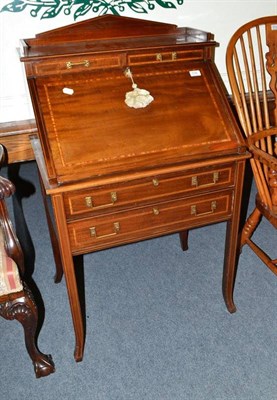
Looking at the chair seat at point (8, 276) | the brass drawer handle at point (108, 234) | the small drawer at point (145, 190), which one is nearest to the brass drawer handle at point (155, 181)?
the small drawer at point (145, 190)

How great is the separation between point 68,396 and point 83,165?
3.49ft

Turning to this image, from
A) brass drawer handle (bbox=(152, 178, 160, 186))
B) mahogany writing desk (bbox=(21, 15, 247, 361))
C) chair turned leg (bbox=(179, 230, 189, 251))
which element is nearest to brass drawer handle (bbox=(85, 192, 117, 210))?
mahogany writing desk (bbox=(21, 15, 247, 361))

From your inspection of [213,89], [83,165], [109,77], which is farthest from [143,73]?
[83,165]

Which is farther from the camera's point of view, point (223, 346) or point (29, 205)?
point (29, 205)

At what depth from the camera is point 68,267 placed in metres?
1.57

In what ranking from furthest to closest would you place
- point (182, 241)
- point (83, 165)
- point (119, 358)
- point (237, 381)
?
1. point (182, 241)
2. point (119, 358)
3. point (237, 381)
4. point (83, 165)

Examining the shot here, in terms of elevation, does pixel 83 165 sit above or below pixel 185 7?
below

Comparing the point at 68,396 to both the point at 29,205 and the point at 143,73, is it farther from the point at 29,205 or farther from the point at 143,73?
the point at 29,205

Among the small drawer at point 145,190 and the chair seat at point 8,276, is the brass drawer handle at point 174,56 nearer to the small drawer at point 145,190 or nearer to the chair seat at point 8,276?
the small drawer at point 145,190

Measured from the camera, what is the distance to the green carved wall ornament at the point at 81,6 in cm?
188

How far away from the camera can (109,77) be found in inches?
63.7

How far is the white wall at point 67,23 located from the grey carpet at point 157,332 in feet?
3.52

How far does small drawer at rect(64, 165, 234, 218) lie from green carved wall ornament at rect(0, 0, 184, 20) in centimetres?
104

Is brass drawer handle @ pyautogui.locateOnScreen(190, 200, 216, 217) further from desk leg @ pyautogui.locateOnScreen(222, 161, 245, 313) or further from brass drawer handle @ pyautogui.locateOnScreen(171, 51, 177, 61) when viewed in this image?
brass drawer handle @ pyautogui.locateOnScreen(171, 51, 177, 61)
